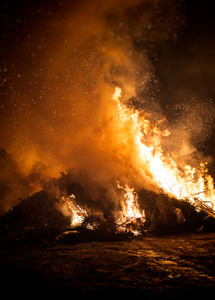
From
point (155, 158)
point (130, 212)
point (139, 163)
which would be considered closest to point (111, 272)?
point (130, 212)

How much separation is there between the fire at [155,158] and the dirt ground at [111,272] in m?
4.95

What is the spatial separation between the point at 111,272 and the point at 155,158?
8290 mm

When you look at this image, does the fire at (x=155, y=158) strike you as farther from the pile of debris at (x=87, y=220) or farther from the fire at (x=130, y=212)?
the fire at (x=130, y=212)

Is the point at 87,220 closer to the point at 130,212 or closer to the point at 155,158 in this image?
the point at 130,212

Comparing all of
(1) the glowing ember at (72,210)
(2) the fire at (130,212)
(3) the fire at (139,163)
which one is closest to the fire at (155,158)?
(3) the fire at (139,163)

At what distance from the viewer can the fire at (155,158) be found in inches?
455

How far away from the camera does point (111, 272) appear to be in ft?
15.2

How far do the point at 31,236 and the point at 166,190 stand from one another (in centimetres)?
784

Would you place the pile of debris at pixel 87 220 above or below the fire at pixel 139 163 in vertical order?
below

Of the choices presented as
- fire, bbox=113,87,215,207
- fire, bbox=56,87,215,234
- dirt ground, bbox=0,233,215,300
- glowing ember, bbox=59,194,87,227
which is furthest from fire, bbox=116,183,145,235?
dirt ground, bbox=0,233,215,300

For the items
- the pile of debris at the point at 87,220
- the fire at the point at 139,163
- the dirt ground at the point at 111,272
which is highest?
the fire at the point at 139,163

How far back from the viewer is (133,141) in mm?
11664

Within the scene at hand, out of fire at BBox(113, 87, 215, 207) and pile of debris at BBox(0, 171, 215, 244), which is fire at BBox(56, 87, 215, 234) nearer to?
fire at BBox(113, 87, 215, 207)

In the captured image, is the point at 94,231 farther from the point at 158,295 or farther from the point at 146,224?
the point at 158,295
